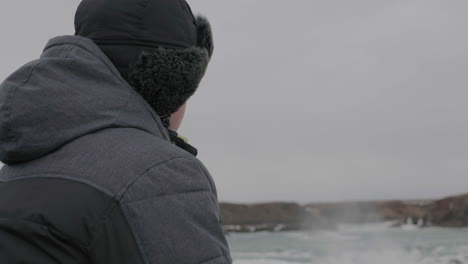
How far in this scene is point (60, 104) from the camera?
107 cm

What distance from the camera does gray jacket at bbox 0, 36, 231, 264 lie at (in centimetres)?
99

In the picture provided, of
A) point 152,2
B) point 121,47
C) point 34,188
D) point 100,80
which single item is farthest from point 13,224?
point 152,2

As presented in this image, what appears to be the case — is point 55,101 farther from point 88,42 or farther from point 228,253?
point 228,253

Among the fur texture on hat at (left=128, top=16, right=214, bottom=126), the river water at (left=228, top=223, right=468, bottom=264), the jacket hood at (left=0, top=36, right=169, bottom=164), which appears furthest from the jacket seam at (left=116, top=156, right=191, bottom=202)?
the river water at (left=228, top=223, right=468, bottom=264)

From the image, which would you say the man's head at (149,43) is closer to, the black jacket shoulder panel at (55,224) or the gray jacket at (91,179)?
A: the gray jacket at (91,179)

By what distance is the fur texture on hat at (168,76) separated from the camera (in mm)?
1203

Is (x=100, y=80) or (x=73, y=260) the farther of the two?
(x=100, y=80)

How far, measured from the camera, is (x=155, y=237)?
1.01m

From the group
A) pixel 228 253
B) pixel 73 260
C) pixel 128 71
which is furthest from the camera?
pixel 128 71

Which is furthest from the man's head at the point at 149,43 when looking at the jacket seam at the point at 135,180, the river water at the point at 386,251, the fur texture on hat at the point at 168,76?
the river water at the point at 386,251

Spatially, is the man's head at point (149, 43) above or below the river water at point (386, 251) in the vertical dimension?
above

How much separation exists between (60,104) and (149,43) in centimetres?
24

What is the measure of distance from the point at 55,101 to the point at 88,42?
6.8 inches

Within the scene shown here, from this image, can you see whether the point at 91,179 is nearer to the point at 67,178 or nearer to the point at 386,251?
the point at 67,178
